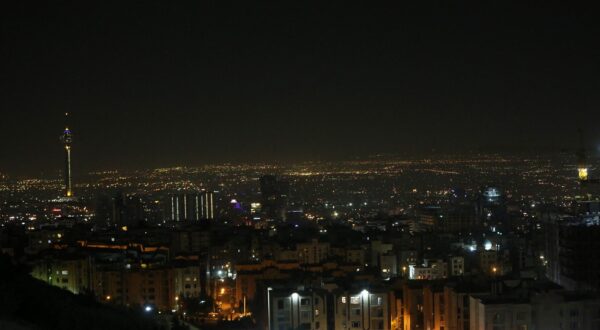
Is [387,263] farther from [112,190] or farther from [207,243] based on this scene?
[112,190]

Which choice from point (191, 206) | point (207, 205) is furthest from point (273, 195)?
point (191, 206)

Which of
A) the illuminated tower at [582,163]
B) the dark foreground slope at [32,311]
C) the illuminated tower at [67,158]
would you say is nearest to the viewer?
the dark foreground slope at [32,311]

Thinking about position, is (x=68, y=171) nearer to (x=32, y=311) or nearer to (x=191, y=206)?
(x=191, y=206)

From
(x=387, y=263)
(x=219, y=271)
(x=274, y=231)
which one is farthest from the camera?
(x=274, y=231)

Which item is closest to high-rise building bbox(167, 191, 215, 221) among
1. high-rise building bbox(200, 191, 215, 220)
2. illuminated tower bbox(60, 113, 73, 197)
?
high-rise building bbox(200, 191, 215, 220)

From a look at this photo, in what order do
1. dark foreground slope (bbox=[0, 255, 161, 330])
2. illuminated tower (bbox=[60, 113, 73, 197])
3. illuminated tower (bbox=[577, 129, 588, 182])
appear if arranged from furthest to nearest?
illuminated tower (bbox=[60, 113, 73, 197]) → illuminated tower (bbox=[577, 129, 588, 182]) → dark foreground slope (bbox=[0, 255, 161, 330])

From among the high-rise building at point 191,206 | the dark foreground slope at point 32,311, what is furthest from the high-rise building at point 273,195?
the dark foreground slope at point 32,311

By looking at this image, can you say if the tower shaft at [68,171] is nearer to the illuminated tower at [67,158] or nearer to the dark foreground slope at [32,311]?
the illuminated tower at [67,158]

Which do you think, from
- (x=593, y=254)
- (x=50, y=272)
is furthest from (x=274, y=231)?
(x=593, y=254)

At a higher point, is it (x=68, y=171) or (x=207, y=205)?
(x=68, y=171)

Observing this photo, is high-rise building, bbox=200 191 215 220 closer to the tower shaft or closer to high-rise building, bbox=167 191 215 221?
high-rise building, bbox=167 191 215 221

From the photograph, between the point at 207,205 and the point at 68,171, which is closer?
the point at 207,205
